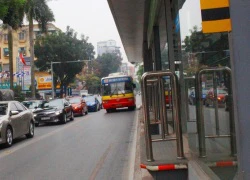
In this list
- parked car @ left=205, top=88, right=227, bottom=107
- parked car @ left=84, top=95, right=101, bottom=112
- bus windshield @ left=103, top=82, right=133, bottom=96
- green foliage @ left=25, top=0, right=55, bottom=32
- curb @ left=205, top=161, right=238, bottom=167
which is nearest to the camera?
curb @ left=205, top=161, right=238, bottom=167

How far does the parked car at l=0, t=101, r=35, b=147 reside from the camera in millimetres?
12445

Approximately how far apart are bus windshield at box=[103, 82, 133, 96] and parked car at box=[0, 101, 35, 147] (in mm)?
14694

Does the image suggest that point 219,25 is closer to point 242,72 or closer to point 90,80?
point 242,72

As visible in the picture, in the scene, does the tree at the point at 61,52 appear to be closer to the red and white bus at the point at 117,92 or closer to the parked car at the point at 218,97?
the red and white bus at the point at 117,92

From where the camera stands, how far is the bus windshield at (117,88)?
29.9 metres

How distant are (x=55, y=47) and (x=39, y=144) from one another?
4568cm

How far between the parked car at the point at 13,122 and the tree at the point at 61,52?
140 feet

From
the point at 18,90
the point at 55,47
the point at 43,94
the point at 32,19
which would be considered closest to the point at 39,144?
the point at 32,19

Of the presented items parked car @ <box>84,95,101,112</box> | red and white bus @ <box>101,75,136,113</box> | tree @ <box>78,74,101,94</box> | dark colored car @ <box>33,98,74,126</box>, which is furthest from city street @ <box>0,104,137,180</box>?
tree @ <box>78,74,101,94</box>

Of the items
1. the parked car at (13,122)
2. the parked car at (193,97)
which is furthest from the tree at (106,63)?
the parked car at (193,97)

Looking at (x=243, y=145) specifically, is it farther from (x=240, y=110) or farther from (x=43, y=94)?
(x=43, y=94)

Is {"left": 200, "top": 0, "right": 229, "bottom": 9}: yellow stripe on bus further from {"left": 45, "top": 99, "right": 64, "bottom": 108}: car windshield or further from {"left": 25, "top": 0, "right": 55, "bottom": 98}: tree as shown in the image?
{"left": 25, "top": 0, "right": 55, "bottom": 98}: tree

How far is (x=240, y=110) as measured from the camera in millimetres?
2908

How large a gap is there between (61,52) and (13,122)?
45443 mm
